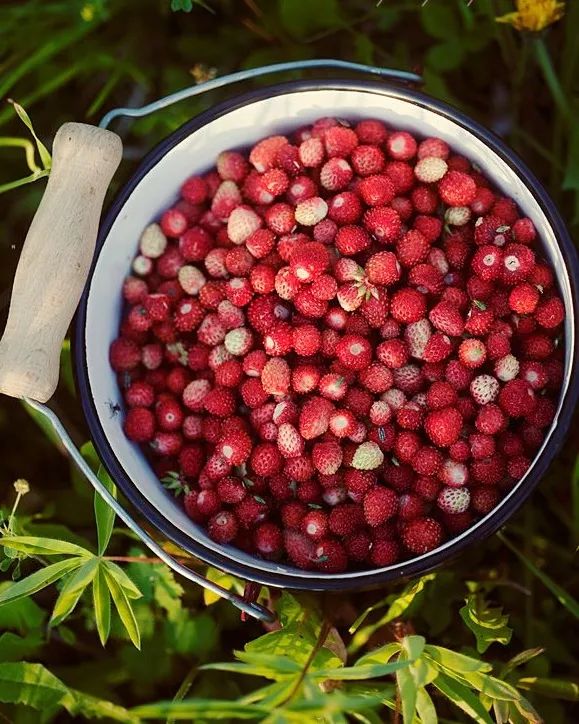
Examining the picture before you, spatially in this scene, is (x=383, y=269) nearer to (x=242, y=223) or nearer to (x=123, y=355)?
(x=242, y=223)

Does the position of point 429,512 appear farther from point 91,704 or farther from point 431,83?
point 431,83

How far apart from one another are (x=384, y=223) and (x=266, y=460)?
0.38 metres

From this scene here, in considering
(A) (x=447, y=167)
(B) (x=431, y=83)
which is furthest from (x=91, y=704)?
(B) (x=431, y=83)

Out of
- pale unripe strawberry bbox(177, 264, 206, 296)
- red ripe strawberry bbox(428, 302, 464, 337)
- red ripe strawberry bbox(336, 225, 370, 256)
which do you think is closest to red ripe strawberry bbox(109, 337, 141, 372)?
pale unripe strawberry bbox(177, 264, 206, 296)

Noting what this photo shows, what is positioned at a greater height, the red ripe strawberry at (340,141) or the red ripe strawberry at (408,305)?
the red ripe strawberry at (340,141)

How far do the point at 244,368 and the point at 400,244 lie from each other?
288 mm

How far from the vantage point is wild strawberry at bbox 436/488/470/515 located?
1.06m

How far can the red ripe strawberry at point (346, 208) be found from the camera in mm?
1130

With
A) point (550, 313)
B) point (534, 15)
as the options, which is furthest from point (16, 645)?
point (534, 15)

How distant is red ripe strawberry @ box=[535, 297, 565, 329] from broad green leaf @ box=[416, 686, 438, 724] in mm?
502

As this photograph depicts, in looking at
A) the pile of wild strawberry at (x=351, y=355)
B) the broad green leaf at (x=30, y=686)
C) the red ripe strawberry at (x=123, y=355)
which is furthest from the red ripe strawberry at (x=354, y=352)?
the broad green leaf at (x=30, y=686)

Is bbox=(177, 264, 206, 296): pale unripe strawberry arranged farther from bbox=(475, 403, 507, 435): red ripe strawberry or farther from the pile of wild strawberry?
bbox=(475, 403, 507, 435): red ripe strawberry

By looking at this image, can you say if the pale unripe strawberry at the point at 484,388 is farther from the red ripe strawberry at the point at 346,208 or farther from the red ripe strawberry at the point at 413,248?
the red ripe strawberry at the point at 346,208

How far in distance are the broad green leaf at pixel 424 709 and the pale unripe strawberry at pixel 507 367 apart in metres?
0.42
